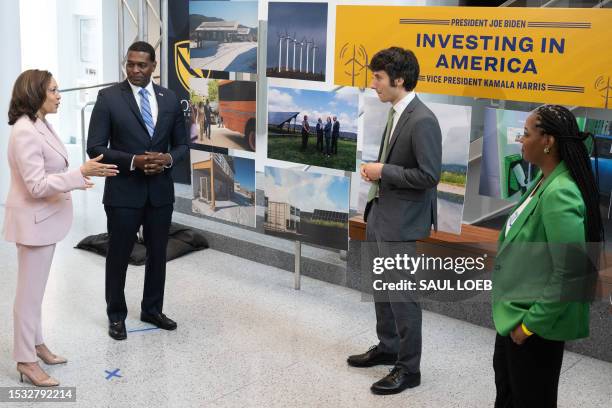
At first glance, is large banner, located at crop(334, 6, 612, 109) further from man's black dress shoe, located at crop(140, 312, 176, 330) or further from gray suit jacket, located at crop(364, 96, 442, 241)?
man's black dress shoe, located at crop(140, 312, 176, 330)

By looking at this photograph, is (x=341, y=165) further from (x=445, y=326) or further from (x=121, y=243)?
(x=121, y=243)

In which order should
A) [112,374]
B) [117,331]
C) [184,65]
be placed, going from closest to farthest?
[112,374], [117,331], [184,65]

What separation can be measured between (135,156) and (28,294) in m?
1.04

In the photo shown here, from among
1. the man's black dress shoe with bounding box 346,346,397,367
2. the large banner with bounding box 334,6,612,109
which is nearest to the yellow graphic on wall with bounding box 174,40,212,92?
the large banner with bounding box 334,6,612,109

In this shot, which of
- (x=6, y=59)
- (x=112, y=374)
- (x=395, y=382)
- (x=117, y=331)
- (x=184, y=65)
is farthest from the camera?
(x=6, y=59)

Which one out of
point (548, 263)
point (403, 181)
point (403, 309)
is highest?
point (403, 181)

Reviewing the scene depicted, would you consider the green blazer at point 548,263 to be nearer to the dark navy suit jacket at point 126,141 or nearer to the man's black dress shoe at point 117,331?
the dark navy suit jacket at point 126,141

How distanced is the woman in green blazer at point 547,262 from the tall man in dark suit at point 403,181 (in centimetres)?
108

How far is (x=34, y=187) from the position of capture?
11.9 feet

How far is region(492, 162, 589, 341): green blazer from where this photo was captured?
2484mm

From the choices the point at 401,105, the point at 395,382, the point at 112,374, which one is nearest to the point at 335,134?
the point at 401,105

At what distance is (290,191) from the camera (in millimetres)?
5656

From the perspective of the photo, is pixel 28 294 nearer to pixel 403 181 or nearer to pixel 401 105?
pixel 403 181

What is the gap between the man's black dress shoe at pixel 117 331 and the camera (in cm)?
470
